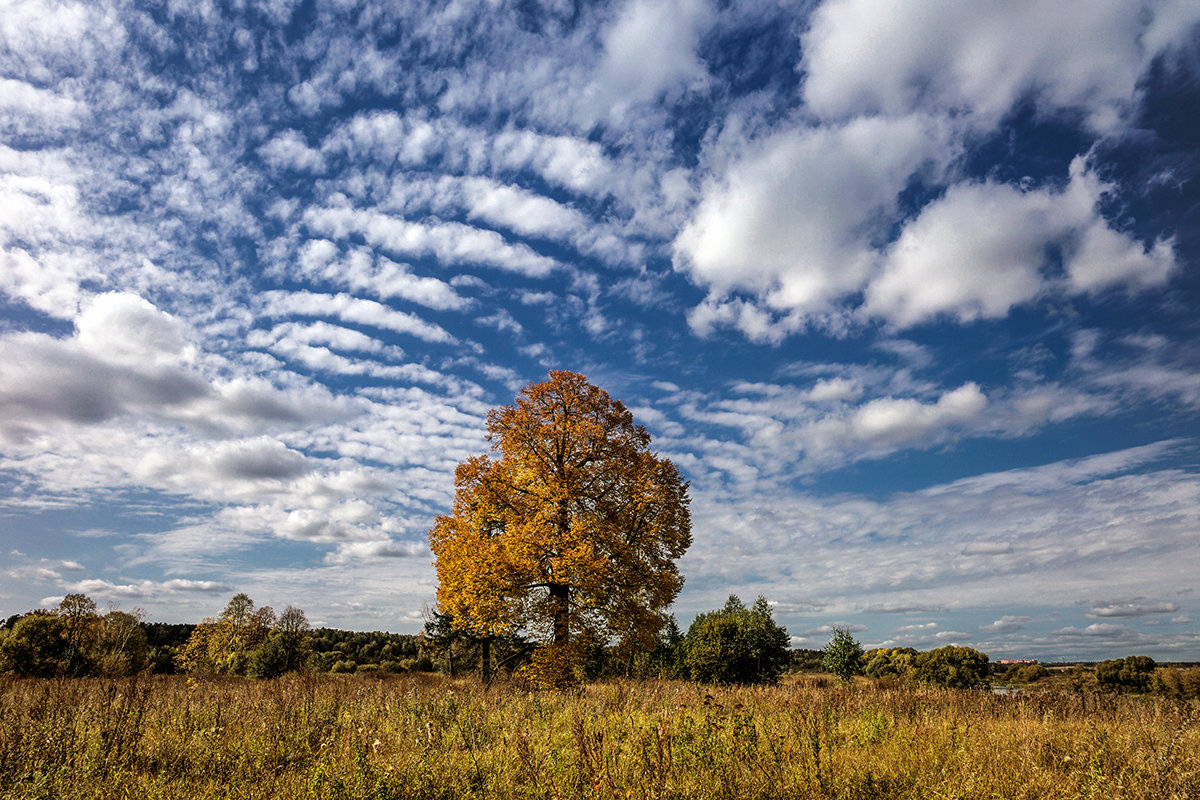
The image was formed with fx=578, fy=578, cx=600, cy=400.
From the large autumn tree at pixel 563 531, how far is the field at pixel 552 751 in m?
7.98

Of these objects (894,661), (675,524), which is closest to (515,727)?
(675,524)

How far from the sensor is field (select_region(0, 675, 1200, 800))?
6.02 meters

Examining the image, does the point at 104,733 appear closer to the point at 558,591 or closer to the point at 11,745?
the point at 11,745

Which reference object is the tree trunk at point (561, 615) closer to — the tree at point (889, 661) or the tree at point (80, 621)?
the tree at point (80, 621)

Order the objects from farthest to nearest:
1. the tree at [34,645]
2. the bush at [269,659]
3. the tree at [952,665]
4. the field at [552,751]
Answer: the bush at [269,659]
the tree at [952,665]
the tree at [34,645]
the field at [552,751]

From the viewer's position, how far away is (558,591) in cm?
2141

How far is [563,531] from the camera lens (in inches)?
822

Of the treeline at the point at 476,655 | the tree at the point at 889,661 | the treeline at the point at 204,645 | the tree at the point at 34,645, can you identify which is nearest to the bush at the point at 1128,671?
the treeline at the point at 476,655

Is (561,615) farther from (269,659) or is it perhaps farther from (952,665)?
(952,665)

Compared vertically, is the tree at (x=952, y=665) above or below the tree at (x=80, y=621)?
below

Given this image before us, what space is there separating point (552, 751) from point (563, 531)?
14.1 meters

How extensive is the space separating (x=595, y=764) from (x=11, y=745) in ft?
24.5

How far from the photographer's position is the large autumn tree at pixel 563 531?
64.4 feet

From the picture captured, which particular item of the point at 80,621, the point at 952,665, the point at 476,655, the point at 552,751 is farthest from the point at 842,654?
the point at 80,621
